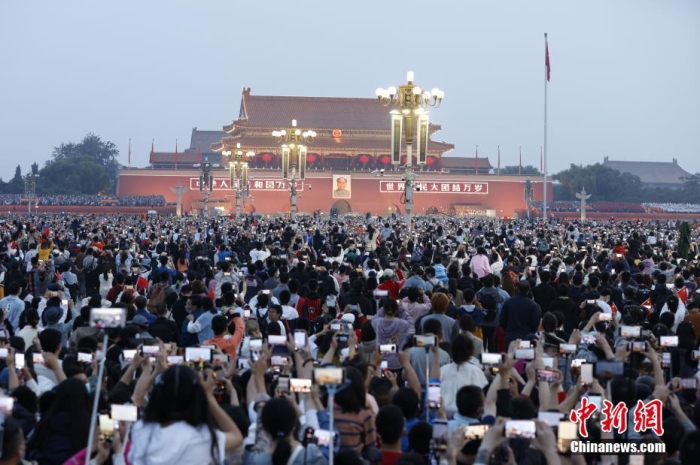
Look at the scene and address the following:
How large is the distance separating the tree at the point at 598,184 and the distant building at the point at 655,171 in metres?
28.4

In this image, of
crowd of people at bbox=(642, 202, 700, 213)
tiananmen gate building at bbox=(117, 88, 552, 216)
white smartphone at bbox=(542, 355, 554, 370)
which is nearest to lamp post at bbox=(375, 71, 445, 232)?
white smartphone at bbox=(542, 355, 554, 370)

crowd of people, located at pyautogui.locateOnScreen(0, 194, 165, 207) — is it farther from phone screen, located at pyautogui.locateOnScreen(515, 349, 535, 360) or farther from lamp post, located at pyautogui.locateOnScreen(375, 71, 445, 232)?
phone screen, located at pyautogui.locateOnScreen(515, 349, 535, 360)

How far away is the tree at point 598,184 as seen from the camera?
86.4 meters

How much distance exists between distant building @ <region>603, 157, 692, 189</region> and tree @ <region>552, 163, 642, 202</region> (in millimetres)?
28410

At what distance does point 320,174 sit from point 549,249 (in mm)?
47007

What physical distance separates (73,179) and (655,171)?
213ft

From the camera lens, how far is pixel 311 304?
41.8 feet

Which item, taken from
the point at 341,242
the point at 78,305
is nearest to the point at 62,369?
the point at 78,305

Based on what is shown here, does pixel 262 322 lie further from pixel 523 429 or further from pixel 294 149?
pixel 294 149

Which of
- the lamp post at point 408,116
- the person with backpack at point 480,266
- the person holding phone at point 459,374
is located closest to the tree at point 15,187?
the lamp post at point 408,116

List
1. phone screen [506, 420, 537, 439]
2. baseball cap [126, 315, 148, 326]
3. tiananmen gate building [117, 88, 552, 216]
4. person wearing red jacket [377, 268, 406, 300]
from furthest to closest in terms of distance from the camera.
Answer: tiananmen gate building [117, 88, 552, 216], person wearing red jacket [377, 268, 406, 300], baseball cap [126, 315, 148, 326], phone screen [506, 420, 537, 439]

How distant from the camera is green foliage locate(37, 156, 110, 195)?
3248 inches

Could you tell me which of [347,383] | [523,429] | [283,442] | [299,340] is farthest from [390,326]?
[523,429]

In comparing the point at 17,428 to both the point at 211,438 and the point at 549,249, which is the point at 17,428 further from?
the point at 549,249
